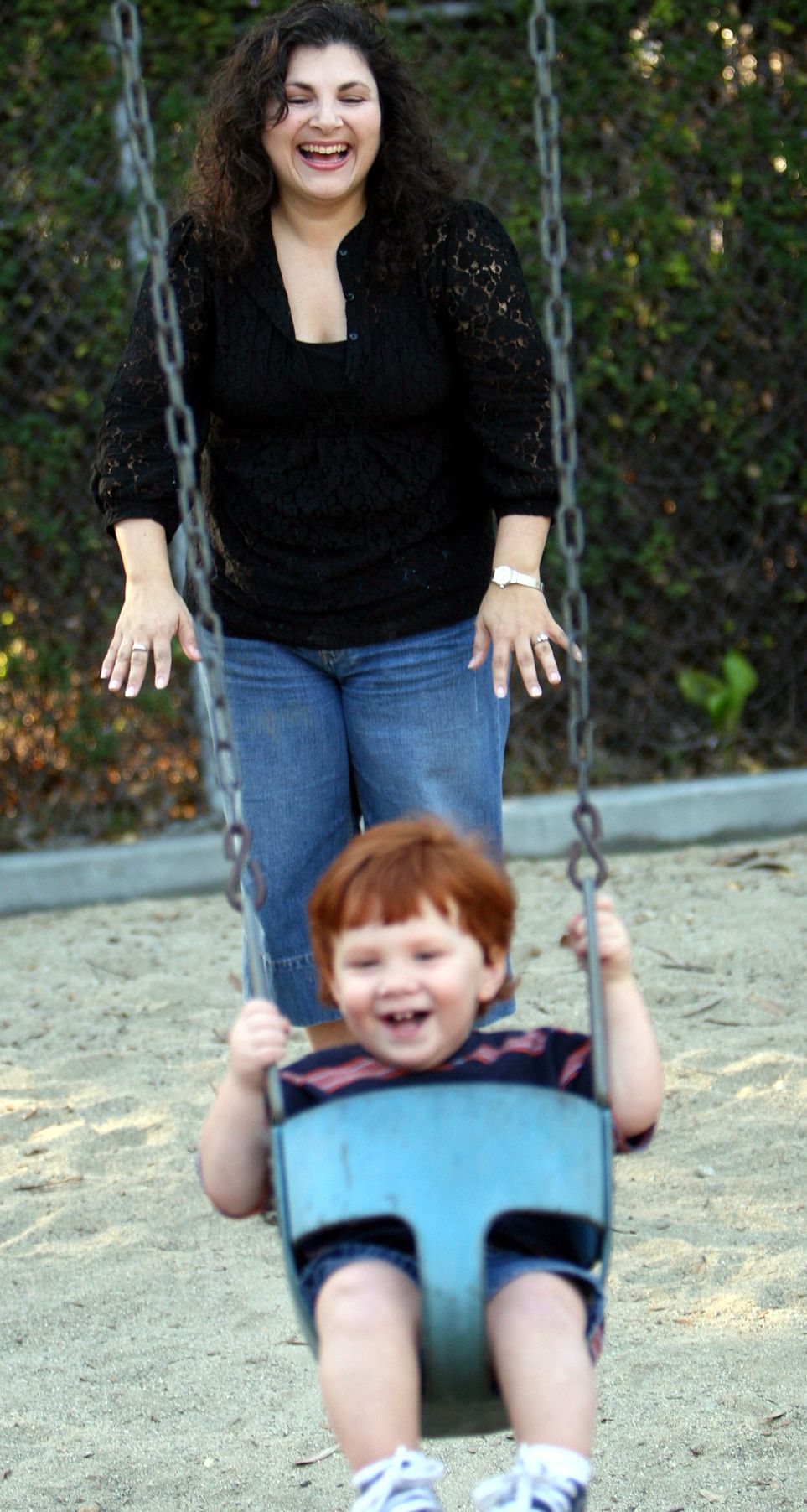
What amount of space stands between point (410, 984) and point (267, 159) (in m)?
1.32

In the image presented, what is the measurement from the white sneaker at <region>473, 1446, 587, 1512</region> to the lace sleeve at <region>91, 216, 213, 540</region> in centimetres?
146

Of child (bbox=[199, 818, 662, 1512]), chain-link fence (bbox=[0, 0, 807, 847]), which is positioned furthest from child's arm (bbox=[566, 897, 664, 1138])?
chain-link fence (bbox=[0, 0, 807, 847])

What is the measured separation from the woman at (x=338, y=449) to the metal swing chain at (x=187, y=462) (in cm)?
50

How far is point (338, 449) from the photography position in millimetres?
2488

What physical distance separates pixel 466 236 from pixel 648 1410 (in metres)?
1.68

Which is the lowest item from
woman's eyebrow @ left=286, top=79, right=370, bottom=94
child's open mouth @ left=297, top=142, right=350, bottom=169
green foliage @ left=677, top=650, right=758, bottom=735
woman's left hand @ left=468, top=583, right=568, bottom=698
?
green foliage @ left=677, top=650, right=758, bottom=735

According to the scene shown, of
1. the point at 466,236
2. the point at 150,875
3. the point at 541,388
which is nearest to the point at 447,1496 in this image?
the point at 541,388

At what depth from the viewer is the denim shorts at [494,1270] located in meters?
1.72

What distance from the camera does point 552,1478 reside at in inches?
61.3

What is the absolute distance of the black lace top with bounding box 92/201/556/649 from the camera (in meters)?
2.46

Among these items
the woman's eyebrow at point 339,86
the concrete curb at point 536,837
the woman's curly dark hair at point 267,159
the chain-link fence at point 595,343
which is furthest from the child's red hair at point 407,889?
the chain-link fence at point 595,343

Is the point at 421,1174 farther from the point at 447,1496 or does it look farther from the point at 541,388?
the point at 541,388

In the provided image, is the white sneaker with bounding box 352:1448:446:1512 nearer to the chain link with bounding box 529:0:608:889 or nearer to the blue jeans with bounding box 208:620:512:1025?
the chain link with bounding box 529:0:608:889

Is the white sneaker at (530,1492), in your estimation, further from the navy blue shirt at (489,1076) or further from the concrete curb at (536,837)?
the concrete curb at (536,837)
